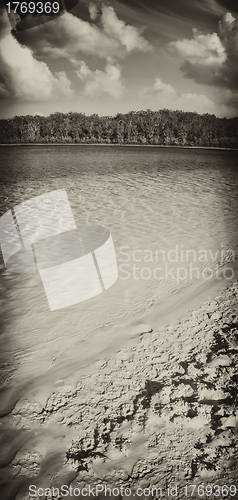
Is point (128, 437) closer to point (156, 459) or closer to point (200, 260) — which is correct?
point (156, 459)

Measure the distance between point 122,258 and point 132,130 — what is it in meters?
32.9

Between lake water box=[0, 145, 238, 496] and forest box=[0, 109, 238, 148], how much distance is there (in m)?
22.3

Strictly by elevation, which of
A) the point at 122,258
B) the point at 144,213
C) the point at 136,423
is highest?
the point at 144,213

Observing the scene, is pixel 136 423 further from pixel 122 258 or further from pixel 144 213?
pixel 144 213

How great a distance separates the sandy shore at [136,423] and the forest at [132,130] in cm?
2791

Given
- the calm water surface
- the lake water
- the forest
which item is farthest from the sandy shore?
the forest

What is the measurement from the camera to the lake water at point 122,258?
8.52 feet

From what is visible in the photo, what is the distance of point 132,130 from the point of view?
3338 cm

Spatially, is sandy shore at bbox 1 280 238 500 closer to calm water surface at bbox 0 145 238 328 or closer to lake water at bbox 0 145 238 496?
lake water at bbox 0 145 238 496

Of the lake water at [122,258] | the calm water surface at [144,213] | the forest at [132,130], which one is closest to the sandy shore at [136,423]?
the lake water at [122,258]

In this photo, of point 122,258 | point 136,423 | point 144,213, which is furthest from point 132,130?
point 136,423

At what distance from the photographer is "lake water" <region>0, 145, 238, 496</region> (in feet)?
8.52

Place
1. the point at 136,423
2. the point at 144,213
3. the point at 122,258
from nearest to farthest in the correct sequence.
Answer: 1. the point at 136,423
2. the point at 122,258
3. the point at 144,213

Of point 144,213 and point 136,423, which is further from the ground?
point 144,213
